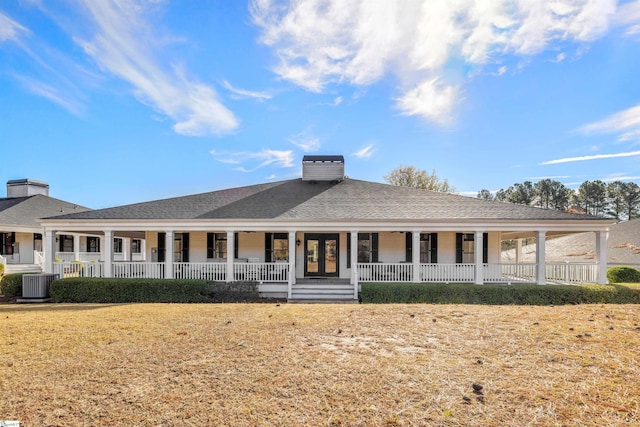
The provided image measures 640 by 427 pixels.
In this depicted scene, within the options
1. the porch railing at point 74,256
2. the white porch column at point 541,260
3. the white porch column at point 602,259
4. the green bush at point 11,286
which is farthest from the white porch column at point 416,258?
the porch railing at point 74,256

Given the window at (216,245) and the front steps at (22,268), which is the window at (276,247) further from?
the front steps at (22,268)

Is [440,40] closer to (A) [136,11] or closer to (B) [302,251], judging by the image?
(B) [302,251]

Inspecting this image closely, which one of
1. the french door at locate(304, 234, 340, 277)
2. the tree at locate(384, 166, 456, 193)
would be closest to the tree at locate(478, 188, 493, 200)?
the tree at locate(384, 166, 456, 193)

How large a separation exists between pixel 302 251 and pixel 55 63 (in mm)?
13880

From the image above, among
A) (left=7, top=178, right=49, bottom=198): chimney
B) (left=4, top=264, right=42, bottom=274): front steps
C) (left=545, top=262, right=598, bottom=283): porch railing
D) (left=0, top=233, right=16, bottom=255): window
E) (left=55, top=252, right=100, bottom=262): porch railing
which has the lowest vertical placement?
(left=4, top=264, right=42, bottom=274): front steps

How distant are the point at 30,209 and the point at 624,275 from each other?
38379 millimetres

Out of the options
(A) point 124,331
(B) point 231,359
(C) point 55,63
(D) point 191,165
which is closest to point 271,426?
(B) point 231,359

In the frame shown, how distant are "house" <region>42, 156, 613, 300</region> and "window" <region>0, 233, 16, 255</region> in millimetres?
11732

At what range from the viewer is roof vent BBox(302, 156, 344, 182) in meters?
18.8

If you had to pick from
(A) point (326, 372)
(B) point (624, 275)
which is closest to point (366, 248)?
(A) point (326, 372)

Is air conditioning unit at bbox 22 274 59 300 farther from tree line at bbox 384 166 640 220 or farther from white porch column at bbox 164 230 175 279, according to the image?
tree line at bbox 384 166 640 220

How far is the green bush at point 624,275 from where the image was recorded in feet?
52.9

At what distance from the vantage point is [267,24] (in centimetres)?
1290

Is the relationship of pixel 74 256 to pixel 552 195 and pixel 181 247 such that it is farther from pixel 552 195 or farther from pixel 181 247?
pixel 552 195
